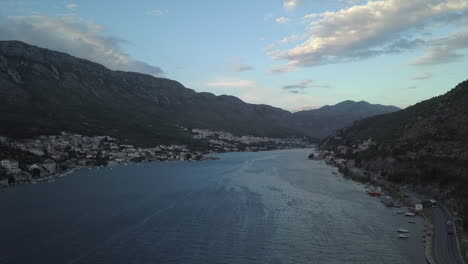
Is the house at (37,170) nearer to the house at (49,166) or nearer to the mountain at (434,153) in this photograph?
the house at (49,166)

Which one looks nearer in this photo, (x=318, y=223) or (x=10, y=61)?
(x=318, y=223)

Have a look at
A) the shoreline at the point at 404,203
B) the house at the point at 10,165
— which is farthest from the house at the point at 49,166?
the shoreline at the point at 404,203

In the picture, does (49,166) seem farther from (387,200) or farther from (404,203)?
(404,203)

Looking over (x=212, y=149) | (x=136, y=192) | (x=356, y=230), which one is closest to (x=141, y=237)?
(x=356, y=230)

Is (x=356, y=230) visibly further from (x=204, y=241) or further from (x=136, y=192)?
(x=136, y=192)

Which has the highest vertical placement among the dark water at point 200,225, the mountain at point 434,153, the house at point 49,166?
the mountain at point 434,153

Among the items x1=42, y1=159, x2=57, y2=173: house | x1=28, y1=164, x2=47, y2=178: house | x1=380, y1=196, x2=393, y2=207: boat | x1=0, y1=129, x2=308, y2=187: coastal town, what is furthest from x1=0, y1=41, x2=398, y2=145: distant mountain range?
x1=380, y1=196, x2=393, y2=207: boat
